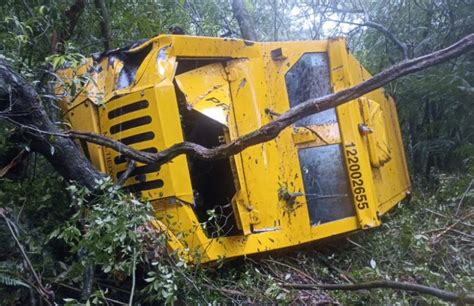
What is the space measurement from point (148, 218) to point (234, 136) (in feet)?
2.97

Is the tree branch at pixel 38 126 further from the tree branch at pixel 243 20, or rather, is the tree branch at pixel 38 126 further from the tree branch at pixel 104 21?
the tree branch at pixel 243 20

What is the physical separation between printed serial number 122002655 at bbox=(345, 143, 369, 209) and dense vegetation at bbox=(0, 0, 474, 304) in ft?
1.14

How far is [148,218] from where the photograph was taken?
261 centimetres

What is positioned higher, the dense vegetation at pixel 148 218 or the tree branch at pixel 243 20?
the tree branch at pixel 243 20

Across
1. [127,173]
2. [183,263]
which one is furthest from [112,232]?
[127,173]

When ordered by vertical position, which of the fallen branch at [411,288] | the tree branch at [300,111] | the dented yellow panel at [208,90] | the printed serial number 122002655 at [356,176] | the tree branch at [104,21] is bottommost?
the fallen branch at [411,288]

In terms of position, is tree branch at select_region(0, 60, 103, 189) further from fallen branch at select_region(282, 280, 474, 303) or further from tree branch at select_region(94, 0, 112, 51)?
tree branch at select_region(94, 0, 112, 51)

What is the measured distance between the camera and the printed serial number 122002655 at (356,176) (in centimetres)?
389

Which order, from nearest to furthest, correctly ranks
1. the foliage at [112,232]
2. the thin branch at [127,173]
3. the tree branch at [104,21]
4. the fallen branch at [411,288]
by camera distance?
1. the fallen branch at [411,288]
2. the foliage at [112,232]
3. the thin branch at [127,173]
4. the tree branch at [104,21]

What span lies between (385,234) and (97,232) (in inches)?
97.2

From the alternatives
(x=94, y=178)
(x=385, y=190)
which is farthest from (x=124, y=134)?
(x=385, y=190)

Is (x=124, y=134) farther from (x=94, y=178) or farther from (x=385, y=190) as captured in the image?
(x=385, y=190)

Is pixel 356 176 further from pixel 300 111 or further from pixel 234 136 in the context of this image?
pixel 300 111

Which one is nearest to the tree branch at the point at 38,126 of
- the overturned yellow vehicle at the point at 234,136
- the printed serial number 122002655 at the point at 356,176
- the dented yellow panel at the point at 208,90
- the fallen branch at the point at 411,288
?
the overturned yellow vehicle at the point at 234,136
